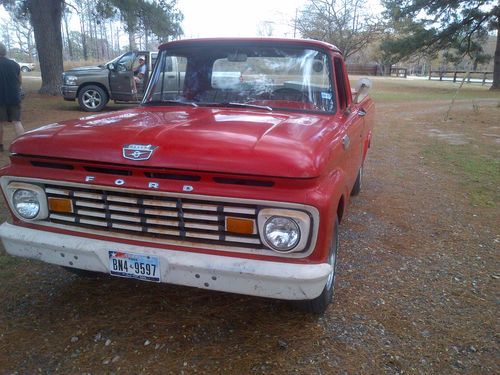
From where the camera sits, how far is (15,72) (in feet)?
22.4

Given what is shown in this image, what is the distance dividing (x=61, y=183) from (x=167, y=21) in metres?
14.8

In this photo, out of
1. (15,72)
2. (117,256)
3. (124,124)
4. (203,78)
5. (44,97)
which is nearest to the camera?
(117,256)

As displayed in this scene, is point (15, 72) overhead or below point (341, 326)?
overhead

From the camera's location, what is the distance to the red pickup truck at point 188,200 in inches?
84.8

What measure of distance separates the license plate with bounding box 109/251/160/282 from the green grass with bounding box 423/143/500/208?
4.42 metres

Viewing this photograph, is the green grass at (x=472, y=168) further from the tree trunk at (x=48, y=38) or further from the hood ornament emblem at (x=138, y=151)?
the tree trunk at (x=48, y=38)

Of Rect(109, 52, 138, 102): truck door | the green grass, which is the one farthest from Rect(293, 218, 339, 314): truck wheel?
Rect(109, 52, 138, 102): truck door

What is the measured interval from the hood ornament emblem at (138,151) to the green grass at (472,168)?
4478mm

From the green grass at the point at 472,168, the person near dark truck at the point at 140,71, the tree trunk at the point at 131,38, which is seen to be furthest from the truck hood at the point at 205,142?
the tree trunk at the point at 131,38

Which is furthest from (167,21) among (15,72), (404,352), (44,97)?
(404,352)

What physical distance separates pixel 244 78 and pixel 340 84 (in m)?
0.81

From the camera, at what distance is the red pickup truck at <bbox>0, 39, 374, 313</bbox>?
2.15 metres

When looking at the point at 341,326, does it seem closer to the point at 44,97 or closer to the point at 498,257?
the point at 498,257

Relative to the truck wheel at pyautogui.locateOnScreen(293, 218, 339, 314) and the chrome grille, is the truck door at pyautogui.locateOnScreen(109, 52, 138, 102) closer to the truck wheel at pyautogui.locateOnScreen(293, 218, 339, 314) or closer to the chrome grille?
the chrome grille
